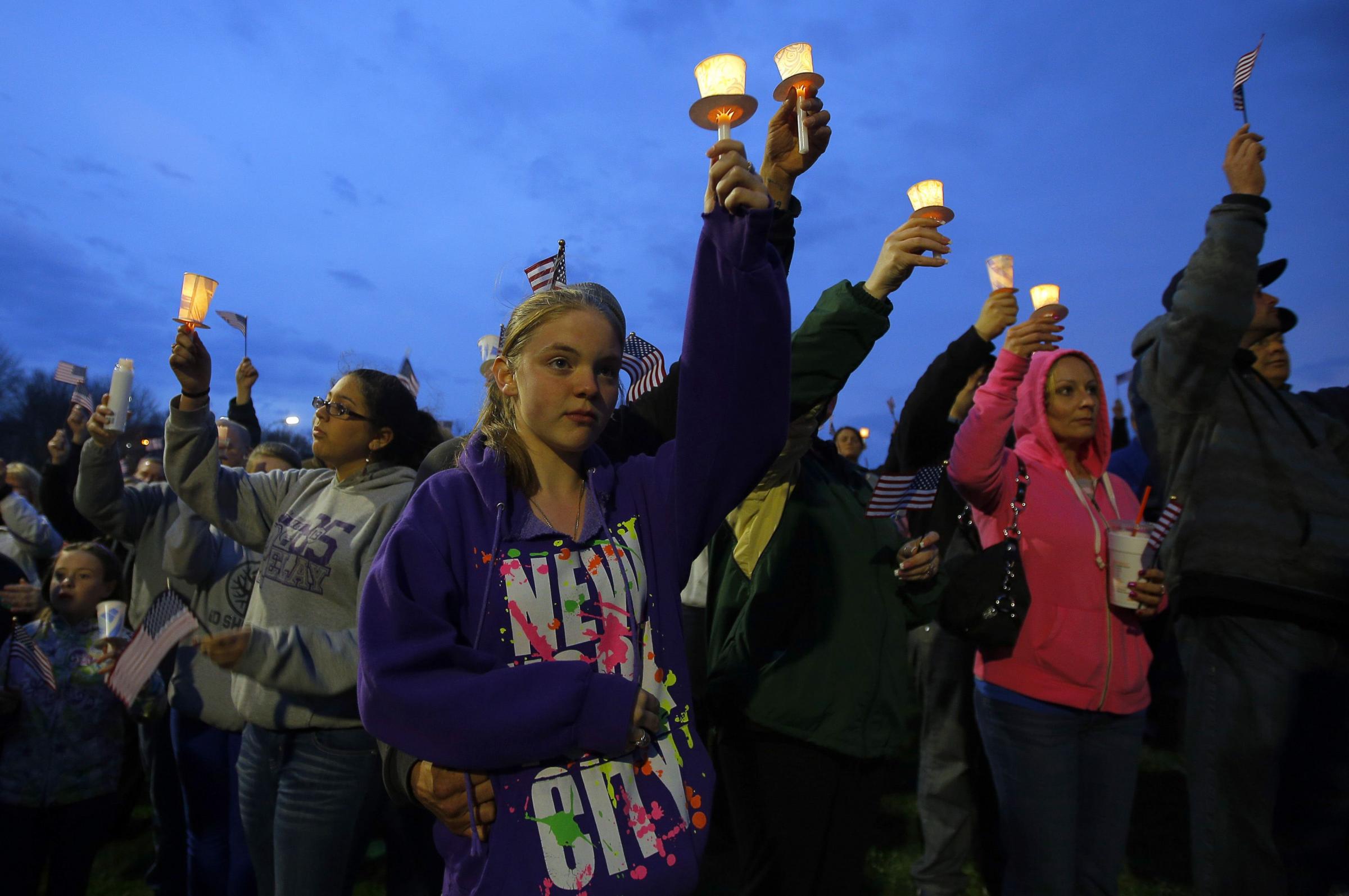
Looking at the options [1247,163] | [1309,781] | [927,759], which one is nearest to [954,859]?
[927,759]

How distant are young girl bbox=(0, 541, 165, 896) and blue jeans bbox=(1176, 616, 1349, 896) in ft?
15.2

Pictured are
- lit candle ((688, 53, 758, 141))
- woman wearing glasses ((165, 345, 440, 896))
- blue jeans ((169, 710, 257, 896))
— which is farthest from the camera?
blue jeans ((169, 710, 257, 896))

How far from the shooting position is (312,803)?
8.97 feet

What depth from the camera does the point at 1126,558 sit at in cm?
307

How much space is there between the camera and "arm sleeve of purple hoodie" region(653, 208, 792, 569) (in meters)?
1.40

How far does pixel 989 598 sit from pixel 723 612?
1.08 m

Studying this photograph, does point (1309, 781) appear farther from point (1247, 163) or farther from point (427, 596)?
point (427, 596)

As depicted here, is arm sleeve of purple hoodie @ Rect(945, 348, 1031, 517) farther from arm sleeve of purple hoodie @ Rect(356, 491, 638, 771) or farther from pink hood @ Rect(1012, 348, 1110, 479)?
arm sleeve of purple hoodie @ Rect(356, 491, 638, 771)

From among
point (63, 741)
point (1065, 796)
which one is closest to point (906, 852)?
point (1065, 796)

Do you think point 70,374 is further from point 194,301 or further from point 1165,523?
point 1165,523

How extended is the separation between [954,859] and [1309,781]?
158 cm

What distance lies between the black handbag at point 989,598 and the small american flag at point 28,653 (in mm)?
4294

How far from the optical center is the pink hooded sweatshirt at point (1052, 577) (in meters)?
3.00

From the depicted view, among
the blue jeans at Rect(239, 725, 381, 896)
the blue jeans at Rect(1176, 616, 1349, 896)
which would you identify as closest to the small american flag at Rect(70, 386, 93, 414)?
the blue jeans at Rect(239, 725, 381, 896)
